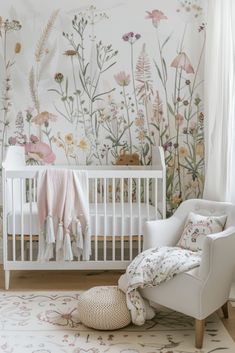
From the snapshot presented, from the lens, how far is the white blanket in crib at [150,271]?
9.12 feet

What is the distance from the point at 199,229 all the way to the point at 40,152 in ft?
5.40

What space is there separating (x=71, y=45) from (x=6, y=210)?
1.46m

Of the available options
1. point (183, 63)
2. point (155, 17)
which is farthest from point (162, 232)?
point (155, 17)

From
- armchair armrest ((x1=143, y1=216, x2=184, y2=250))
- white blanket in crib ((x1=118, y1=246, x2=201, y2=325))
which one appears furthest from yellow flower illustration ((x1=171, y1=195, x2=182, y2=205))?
white blanket in crib ((x1=118, y1=246, x2=201, y2=325))

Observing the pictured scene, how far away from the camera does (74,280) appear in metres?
3.83

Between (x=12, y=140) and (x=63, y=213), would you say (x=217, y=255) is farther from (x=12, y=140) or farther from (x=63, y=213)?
(x=12, y=140)

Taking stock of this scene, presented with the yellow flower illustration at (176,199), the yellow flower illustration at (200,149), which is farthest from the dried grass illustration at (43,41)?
the yellow flower illustration at (176,199)

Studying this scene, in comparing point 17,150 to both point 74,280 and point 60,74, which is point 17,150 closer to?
point 60,74

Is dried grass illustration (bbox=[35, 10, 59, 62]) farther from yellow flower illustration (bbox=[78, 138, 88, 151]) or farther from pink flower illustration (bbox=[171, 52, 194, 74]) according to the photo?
pink flower illustration (bbox=[171, 52, 194, 74])

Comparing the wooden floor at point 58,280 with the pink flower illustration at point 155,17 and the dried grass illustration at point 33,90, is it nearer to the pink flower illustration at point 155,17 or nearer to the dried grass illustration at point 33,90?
the dried grass illustration at point 33,90

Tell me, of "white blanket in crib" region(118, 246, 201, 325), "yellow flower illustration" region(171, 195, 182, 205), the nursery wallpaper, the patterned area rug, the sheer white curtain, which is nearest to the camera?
the patterned area rug

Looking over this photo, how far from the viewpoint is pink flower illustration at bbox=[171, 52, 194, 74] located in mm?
4148

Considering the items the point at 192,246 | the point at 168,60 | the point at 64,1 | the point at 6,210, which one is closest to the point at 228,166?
the point at 192,246

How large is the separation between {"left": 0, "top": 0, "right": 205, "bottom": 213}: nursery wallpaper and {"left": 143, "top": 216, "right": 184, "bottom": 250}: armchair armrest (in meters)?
0.91
